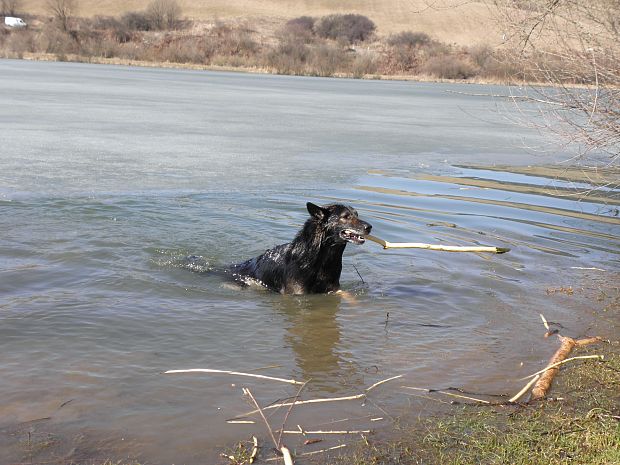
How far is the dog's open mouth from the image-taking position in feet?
26.2

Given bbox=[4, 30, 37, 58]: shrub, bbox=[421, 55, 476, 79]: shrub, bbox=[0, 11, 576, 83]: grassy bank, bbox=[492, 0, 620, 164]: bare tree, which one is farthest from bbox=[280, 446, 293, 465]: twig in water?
bbox=[4, 30, 37, 58]: shrub

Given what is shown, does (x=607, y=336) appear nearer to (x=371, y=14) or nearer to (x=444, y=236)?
(x=444, y=236)

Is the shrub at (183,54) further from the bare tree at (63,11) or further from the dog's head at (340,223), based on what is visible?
the dog's head at (340,223)

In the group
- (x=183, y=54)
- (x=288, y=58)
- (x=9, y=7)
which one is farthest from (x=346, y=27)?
(x=9, y=7)

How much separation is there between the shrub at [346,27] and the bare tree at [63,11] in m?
25.6

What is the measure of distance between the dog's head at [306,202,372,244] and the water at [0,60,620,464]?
28.6 inches

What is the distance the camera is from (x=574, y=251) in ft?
33.7

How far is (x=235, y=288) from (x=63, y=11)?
7090 centimetres

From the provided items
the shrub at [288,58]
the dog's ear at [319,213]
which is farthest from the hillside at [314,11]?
the dog's ear at [319,213]

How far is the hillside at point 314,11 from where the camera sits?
8094cm

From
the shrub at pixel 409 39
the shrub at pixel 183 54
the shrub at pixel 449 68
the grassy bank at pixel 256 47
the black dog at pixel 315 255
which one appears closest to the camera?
the black dog at pixel 315 255

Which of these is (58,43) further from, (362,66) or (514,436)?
(514,436)

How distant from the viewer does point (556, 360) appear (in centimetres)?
610

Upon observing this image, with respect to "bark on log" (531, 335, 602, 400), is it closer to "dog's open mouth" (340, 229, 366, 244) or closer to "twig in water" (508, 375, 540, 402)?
"twig in water" (508, 375, 540, 402)
